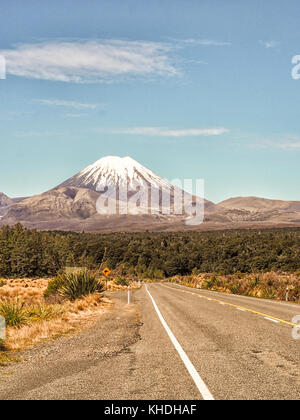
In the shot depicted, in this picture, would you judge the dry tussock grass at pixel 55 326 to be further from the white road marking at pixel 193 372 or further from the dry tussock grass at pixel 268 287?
the dry tussock grass at pixel 268 287

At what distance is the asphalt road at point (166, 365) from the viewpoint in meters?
6.10

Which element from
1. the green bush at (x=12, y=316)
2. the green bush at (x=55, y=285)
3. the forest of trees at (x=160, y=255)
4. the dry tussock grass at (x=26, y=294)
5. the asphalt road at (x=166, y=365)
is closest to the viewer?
the asphalt road at (x=166, y=365)

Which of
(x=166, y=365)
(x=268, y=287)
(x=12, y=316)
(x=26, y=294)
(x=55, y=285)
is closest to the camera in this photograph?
(x=166, y=365)

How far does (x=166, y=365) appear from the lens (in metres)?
7.74

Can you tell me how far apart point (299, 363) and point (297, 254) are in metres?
73.8

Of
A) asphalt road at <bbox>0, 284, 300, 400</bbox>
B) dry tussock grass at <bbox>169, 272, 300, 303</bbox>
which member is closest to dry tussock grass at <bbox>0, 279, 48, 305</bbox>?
dry tussock grass at <bbox>169, 272, 300, 303</bbox>

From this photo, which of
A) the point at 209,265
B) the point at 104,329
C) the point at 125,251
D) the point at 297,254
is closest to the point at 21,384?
the point at 104,329

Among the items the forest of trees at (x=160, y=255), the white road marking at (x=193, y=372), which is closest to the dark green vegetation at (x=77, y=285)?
the white road marking at (x=193, y=372)

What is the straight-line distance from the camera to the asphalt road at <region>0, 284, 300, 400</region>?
610cm

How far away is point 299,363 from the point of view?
7.64m

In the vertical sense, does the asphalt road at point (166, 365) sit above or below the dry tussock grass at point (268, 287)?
above

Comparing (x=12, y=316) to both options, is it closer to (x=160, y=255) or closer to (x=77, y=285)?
(x=77, y=285)

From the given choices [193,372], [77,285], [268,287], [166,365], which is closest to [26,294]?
[77,285]
